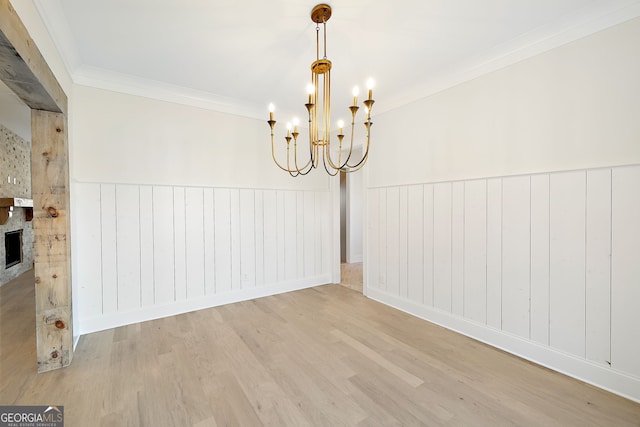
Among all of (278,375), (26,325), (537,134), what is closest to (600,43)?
(537,134)

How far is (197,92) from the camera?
3.08 metres

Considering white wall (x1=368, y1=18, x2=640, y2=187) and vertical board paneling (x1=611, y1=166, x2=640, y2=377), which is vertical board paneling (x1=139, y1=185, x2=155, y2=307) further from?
vertical board paneling (x1=611, y1=166, x2=640, y2=377)

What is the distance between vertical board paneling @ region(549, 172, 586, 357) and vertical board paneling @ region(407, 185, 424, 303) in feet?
3.74

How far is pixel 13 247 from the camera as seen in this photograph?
4727mm

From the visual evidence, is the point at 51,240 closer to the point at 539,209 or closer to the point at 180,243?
the point at 180,243

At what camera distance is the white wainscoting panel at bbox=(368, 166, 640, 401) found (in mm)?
1737

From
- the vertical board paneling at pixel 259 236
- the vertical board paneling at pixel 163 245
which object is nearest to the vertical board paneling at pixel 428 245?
the vertical board paneling at pixel 259 236

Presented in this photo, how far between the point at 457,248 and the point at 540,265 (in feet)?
2.20

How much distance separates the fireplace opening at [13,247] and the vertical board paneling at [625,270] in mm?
7622

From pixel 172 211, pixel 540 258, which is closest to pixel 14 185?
pixel 172 211

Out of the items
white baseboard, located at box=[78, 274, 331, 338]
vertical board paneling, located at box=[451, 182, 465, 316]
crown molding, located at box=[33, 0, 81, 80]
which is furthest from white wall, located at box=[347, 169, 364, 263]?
crown molding, located at box=[33, 0, 81, 80]

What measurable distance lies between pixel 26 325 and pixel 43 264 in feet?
4.96

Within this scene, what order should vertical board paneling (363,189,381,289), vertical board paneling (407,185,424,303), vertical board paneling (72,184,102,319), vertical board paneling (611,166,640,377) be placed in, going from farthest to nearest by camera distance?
vertical board paneling (363,189,381,289) → vertical board paneling (407,185,424,303) → vertical board paneling (72,184,102,319) → vertical board paneling (611,166,640,377)

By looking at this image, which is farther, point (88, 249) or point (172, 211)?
point (172, 211)
